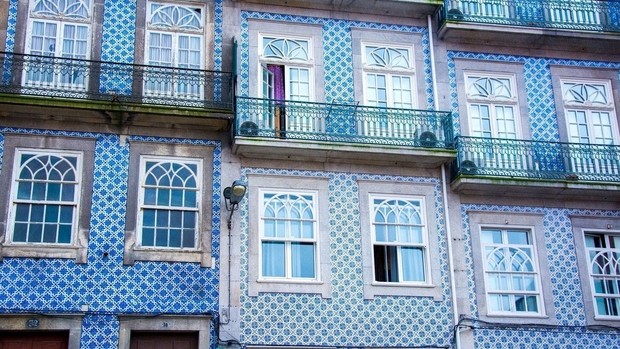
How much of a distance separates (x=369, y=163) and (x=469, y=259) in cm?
234

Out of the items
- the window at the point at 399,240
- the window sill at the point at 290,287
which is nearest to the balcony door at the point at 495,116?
the window at the point at 399,240

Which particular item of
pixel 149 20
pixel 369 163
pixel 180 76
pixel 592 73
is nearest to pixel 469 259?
pixel 369 163

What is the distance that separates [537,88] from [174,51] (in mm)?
6728

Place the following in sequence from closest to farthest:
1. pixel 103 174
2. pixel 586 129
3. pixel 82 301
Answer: pixel 82 301 → pixel 103 174 → pixel 586 129

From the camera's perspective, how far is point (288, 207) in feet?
46.3

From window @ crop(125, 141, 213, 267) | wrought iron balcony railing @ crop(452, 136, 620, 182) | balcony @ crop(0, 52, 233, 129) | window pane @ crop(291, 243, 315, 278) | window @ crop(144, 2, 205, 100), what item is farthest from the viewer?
wrought iron balcony railing @ crop(452, 136, 620, 182)

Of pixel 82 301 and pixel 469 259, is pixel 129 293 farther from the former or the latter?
pixel 469 259

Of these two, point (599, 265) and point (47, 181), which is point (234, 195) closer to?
point (47, 181)

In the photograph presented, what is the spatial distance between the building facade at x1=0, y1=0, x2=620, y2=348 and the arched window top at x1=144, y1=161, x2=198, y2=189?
0.12 ft

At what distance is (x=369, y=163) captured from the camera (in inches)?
576

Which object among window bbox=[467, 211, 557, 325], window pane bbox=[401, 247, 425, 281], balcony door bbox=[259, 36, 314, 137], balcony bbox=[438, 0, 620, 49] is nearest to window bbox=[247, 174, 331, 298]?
balcony door bbox=[259, 36, 314, 137]

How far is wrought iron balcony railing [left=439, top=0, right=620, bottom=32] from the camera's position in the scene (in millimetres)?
15906

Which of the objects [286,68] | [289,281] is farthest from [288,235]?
[286,68]

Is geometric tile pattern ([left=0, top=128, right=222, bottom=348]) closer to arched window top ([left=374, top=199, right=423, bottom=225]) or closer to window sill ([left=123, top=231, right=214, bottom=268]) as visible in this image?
window sill ([left=123, top=231, right=214, bottom=268])
